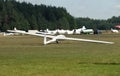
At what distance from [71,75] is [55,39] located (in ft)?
131

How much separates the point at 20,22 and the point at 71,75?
159722 mm

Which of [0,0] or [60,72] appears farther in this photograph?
[0,0]

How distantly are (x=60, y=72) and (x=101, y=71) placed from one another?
1.61m

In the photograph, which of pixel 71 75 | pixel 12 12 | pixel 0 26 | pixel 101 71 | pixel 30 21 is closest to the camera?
pixel 71 75

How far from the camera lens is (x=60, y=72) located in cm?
1747

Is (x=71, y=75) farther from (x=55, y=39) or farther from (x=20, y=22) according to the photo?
(x=20, y=22)

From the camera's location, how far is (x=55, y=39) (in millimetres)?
56250

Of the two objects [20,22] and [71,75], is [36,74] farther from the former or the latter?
[20,22]

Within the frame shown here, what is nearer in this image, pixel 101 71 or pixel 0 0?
pixel 101 71

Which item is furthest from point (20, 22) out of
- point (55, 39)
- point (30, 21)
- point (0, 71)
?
point (0, 71)

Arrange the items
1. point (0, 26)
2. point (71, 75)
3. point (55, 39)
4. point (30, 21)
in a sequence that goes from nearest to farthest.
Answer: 1. point (71, 75)
2. point (55, 39)
3. point (0, 26)
4. point (30, 21)

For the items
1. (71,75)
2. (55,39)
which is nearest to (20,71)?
(71,75)

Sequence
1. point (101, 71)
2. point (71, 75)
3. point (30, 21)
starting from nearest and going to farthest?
point (71, 75)
point (101, 71)
point (30, 21)

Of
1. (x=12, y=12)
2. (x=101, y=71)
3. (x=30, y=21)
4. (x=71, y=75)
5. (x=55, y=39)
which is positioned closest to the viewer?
(x=71, y=75)
